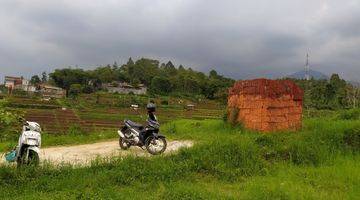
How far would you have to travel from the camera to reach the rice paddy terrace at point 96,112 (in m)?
46.4

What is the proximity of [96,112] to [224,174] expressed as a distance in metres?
50.7

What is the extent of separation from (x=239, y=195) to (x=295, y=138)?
3.37 metres

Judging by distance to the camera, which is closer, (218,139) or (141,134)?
(218,139)

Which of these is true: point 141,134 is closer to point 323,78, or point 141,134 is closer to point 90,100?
point 323,78

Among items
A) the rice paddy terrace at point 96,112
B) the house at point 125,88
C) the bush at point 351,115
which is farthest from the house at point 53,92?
the bush at point 351,115

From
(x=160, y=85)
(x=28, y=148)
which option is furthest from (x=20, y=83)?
(x=28, y=148)

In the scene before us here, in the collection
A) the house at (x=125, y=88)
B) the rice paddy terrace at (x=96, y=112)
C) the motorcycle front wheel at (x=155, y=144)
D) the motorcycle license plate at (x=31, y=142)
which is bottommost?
the rice paddy terrace at (x=96, y=112)

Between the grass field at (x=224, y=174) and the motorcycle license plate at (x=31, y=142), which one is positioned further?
the motorcycle license plate at (x=31, y=142)

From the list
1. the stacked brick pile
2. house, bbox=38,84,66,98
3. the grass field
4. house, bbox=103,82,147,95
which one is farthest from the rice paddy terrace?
the grass field

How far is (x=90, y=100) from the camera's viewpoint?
68.8 meters

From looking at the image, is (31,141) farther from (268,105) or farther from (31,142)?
(268,105)

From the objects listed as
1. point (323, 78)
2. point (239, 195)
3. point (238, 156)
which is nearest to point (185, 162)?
point (238, 156)

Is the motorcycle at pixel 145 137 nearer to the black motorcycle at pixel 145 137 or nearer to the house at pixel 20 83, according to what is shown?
the black motorcycle at pixel 145 137

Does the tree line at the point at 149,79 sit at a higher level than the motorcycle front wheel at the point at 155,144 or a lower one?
higher
